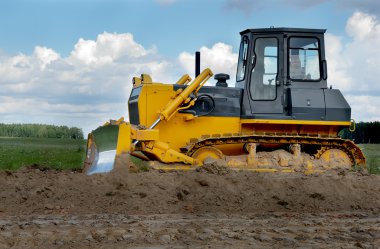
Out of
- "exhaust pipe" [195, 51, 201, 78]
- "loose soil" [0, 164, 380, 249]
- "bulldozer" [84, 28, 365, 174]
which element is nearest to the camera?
"loose soil" [0, 164, 380, 249]

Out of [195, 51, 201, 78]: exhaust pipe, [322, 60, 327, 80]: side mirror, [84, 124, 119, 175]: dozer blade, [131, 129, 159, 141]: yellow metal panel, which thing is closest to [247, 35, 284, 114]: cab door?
[322, 60, 327, 80]: side mirror

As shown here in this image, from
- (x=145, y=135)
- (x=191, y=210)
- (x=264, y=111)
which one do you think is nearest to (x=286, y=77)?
(x=264, y=111)

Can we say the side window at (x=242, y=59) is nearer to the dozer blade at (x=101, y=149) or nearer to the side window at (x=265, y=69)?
the side window at (x=265, y=69)

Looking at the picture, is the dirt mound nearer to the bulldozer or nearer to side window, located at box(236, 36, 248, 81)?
the bulldozer

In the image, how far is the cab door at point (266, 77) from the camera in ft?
48.0

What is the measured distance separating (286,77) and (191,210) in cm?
553

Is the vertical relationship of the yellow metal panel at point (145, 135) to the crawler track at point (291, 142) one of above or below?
above

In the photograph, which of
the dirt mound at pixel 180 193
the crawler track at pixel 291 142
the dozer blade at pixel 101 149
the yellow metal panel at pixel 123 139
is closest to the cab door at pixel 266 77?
the crawler track at pixel 291 142

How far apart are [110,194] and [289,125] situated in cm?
569

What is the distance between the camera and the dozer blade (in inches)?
511

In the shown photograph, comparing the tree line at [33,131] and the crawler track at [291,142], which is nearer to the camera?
the crawler track at [291,142]

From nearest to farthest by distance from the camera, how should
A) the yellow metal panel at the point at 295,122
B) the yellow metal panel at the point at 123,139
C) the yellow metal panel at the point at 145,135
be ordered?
the yellow metal panel at the point at 123,139 → the yellow metal panel at the point at 145,135 → the yellow metal panel at the point at 295,122

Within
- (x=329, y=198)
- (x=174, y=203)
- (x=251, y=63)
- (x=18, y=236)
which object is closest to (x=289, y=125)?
(x=251, y=63)

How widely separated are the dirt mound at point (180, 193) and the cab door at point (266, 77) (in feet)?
7.92
